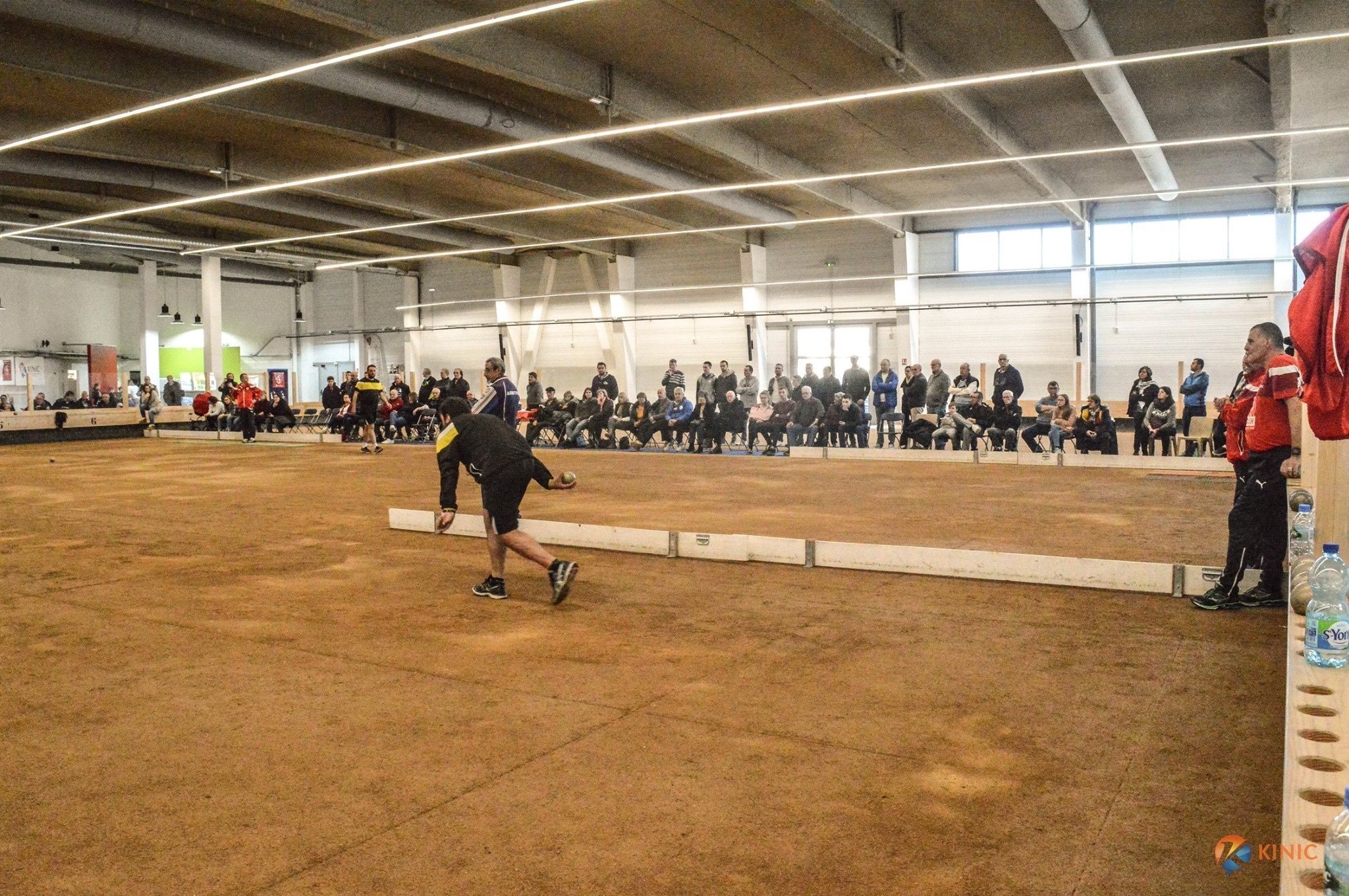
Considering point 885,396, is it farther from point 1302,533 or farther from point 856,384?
point 1302,533

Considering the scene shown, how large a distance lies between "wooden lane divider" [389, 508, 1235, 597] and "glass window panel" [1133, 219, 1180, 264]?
15.3 metres

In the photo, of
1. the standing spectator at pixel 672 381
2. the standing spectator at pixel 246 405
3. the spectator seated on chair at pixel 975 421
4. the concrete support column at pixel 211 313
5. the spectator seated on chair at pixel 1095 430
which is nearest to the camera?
the spectator seated on chair at pixel 1095 430

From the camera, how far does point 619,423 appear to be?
17.7m

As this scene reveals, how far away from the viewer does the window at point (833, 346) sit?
72.5 ft

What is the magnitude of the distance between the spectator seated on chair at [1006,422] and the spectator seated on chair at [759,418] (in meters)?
3.70

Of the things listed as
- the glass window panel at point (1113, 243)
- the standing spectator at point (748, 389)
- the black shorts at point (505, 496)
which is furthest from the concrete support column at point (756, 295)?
the black shorts at point (505, 496)

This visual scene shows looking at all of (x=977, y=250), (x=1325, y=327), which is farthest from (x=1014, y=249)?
(x=1325, y=327)

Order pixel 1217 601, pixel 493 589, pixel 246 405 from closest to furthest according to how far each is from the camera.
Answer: pixel 1217 601 < pixel 493 589 < pixel 246 405

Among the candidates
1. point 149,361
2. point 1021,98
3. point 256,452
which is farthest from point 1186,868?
point 149,361

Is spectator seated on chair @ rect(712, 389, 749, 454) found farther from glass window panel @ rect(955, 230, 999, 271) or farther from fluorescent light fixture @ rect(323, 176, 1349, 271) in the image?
glass window panel @ rect(955, 230, 999, 271)

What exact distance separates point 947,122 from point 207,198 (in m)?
11.2

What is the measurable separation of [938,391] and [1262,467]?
1118 centimetres

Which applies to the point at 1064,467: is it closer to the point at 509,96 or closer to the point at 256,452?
the point at 509,96

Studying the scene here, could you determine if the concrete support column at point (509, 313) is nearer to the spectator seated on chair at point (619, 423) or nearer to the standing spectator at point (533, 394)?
the standing spectator at point (533, 394)
